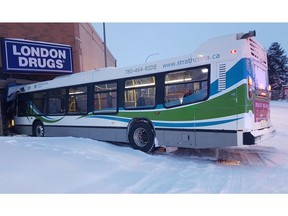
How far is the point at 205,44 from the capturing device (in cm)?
727

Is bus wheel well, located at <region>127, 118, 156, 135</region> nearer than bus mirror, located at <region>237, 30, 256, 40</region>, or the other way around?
bus mirror, located at <region>237, 30, 256, 40</region>

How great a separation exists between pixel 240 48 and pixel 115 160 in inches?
165

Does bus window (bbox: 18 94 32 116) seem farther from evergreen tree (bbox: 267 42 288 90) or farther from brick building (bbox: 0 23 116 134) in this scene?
evergreen tree (bbox: 267 42 288 90)

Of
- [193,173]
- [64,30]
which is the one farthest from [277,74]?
[193,173]

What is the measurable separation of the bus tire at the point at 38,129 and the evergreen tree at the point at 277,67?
40829 millimetres

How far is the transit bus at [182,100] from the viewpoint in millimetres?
6684

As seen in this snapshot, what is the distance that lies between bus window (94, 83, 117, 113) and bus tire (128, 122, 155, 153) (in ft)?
3.56

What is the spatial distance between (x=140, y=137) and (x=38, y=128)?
21.4 ft

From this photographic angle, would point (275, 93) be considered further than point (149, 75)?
Yes

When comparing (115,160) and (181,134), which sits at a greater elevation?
(181,134)

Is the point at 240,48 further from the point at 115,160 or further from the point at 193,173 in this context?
the point at 115,160

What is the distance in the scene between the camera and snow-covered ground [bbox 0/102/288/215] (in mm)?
4652

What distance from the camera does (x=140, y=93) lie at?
8680 millimetres

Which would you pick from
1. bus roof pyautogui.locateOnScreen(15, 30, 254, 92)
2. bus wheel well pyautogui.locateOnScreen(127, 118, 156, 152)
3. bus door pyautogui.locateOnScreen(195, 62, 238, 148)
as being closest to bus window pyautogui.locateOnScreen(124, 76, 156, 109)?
bus roof pyautogui.locateOnScreen(15, 30, 254, 92)
